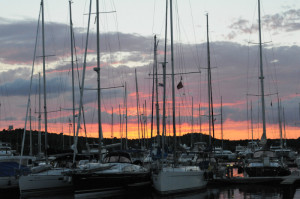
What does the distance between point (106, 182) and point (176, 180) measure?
581 cm

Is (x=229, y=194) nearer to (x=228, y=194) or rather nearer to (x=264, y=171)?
(x=228, y=194)

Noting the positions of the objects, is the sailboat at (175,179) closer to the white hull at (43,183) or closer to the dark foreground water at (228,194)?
the dark foreground water at (228,194)

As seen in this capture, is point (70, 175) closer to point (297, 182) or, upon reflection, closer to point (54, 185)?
point (54, 185)

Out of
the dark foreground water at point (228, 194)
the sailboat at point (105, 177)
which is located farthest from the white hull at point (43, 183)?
the sailboat at point (105, 177)

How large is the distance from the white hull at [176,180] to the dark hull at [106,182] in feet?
5.73

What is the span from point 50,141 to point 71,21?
108 meters

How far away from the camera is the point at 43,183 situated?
36750mm

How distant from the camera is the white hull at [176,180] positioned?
35.1 metres

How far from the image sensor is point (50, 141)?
151250 mm

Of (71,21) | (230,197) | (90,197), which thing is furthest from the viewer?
(71,21)

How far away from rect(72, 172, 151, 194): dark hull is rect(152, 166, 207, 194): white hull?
68.7 inches

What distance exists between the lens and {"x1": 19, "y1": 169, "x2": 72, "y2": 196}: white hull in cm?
3606

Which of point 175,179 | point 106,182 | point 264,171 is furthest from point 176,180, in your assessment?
point 264,171

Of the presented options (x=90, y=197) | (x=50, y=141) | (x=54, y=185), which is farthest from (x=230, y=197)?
(x=50, y=141)
